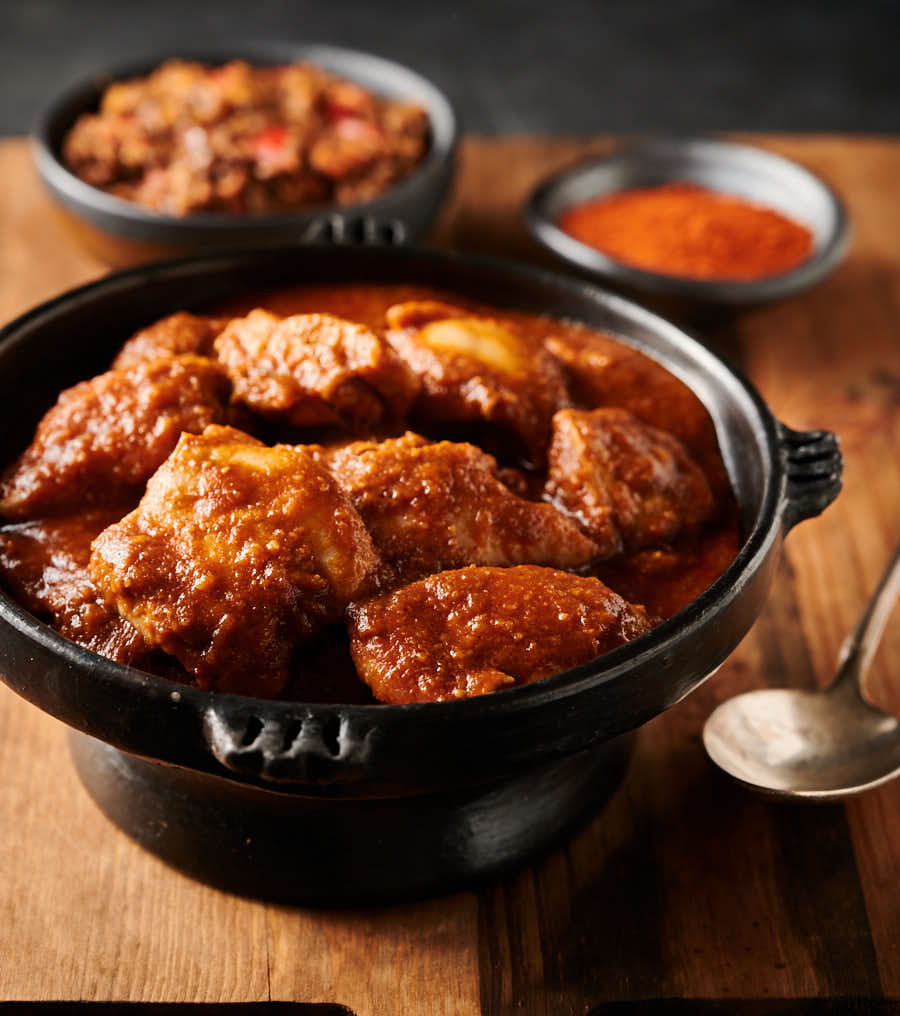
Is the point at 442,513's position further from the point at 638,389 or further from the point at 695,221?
the point at 695,221

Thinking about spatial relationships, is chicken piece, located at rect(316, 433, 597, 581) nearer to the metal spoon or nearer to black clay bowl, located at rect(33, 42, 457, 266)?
the metal spoon

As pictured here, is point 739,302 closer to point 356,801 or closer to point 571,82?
point 356,801

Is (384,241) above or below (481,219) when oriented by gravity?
above

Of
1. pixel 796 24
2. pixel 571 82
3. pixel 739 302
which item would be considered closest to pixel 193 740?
pixel 739 302

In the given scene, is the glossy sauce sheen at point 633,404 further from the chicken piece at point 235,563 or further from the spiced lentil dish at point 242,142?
the spiced lentil dish at point 242,142

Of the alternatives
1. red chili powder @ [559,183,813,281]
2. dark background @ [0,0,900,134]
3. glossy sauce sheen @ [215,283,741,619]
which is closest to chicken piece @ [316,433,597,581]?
glossy sauce sheen @ [215,283,741,619]

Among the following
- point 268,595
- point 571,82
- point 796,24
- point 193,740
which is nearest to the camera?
point 193,740
